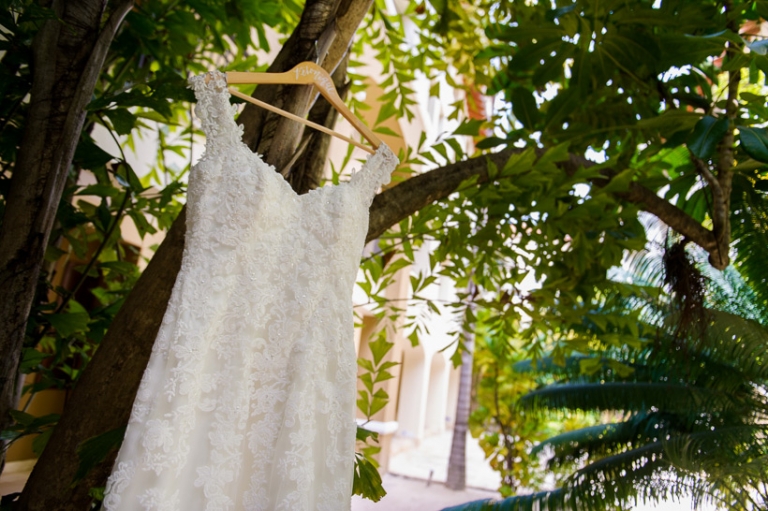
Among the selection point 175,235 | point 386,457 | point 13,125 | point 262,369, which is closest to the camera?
point 262,369

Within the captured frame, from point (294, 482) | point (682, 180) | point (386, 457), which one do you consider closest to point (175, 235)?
point (294, 482)

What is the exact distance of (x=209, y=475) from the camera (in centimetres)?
105

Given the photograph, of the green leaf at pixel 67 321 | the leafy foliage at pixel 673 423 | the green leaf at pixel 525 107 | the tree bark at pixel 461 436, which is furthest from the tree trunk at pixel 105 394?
the tree bark at pixel 461 436

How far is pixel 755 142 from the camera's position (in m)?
1.53

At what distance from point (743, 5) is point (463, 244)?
1.00 m

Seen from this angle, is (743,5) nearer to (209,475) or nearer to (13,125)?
(209,475)

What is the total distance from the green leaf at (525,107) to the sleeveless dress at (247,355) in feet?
2.96

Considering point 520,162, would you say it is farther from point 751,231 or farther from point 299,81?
point 751,231

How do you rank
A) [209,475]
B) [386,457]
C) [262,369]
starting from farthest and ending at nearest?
[386,457]
[262,369]
[209,475]

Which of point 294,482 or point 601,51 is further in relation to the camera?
point 601,51

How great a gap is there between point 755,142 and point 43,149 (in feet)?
5.65

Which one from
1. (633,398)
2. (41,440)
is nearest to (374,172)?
(41,440)

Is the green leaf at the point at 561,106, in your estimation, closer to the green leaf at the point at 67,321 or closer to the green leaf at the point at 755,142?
the green leaf at the point at 755,142

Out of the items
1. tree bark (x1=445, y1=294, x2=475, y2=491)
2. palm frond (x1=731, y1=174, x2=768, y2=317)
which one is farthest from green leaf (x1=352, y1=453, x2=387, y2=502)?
tree bark (x1=445, y1=294, x2=475, y2=491)
